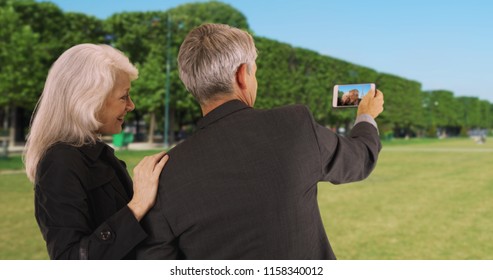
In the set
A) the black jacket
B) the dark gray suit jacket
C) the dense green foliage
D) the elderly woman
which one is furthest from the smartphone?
the dense green foliage

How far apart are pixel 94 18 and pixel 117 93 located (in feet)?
95.2

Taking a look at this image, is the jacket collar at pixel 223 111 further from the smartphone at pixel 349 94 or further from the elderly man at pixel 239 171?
the smartphone at pixel 349 94

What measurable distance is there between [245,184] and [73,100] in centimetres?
66

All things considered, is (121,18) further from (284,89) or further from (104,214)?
(104,214)

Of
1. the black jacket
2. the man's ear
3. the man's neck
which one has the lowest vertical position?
the black jacket

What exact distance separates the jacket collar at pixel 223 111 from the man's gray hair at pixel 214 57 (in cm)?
5

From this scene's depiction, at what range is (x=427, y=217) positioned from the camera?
8.42 meters

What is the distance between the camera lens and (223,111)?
1.55m

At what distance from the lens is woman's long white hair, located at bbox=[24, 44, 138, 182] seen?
5.67 feet

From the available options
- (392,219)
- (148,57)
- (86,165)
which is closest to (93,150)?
(86,165)

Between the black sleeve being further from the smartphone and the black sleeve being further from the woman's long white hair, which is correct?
the woman's long white hair

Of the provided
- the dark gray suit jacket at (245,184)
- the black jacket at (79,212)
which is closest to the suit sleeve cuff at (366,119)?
the dark gray suit jacket at (245,184)

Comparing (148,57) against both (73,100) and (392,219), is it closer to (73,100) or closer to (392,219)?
(392,219)

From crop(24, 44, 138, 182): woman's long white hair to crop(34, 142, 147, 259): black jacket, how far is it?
6 centimetres
